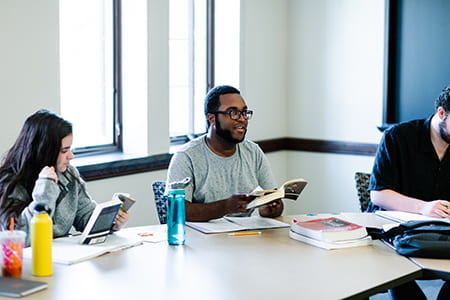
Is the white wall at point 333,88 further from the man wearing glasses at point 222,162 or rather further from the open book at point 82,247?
the open book at point 82,247

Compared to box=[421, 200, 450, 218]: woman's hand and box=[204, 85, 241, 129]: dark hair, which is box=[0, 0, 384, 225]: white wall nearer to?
box=[204, 85, 241, 129]: dark hair

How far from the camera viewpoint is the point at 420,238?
2465 mm

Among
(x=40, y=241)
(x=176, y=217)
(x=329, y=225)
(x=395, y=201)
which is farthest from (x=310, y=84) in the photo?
(x=40, y=241)

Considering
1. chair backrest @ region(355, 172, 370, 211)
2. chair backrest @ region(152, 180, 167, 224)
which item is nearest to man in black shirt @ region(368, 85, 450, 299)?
chair backrest @ region(355, 172, 370, 211)

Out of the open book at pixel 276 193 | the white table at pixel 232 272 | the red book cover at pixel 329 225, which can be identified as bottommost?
the white table at pixel 232 272

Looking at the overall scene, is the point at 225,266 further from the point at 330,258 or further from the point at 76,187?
the point at 76,187

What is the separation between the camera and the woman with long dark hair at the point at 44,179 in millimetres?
2453

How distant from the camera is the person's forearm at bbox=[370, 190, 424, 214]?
303 cm

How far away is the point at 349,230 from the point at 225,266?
55cm

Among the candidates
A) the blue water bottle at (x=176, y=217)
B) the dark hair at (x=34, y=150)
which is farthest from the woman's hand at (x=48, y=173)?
the blue water bottle at (x=176, y=217)

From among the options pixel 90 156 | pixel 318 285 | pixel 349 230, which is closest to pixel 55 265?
pixel 318 285

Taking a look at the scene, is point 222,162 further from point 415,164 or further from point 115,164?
point 115,164

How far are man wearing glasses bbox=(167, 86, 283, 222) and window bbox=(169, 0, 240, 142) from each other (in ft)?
4.96

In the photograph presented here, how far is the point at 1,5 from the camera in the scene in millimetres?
3311
